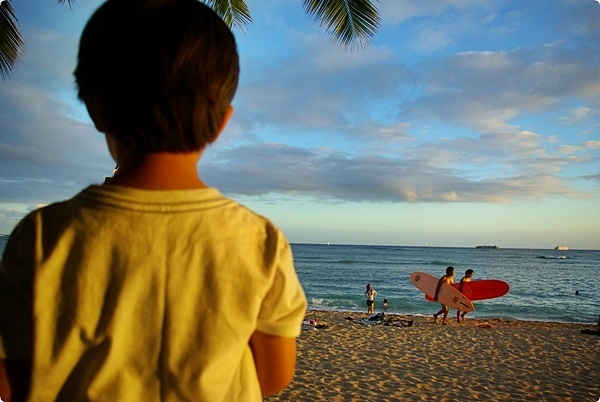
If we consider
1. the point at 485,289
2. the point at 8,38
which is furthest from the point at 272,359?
the point at 485,289

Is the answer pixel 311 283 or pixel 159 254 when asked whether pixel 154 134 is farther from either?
pixel 311 283

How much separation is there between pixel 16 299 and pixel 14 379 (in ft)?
0.40

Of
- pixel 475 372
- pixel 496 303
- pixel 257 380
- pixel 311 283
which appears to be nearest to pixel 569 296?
pixel 496 303

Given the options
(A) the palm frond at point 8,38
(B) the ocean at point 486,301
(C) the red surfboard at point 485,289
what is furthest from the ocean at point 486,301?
(A) the palm frond at point 8,38

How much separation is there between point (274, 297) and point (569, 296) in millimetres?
28856

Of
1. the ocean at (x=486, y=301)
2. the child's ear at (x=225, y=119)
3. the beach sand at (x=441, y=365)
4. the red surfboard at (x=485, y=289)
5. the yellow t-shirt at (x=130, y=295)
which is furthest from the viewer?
the ocean at (x=486, y=301)

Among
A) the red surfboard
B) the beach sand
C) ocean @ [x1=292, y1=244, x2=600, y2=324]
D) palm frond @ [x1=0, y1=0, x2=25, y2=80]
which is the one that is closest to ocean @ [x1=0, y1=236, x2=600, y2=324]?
ocean @ [x1=292, y1=244, x2=600, y2=324]

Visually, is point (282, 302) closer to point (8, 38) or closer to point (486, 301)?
point (8, 38)

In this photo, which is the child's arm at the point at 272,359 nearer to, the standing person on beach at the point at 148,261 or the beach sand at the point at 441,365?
the standing person on beach at the point at 148,261

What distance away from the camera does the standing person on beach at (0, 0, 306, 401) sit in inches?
25.7

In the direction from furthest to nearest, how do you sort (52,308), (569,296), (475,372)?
(569,296)
(475,372)
(52,308)

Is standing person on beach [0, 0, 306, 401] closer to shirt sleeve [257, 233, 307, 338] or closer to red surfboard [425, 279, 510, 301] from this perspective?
shirt sleeve [257, 233, 307, 338]

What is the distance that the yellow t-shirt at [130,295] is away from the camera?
0.65 metres

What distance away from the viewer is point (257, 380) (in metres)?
0.75
